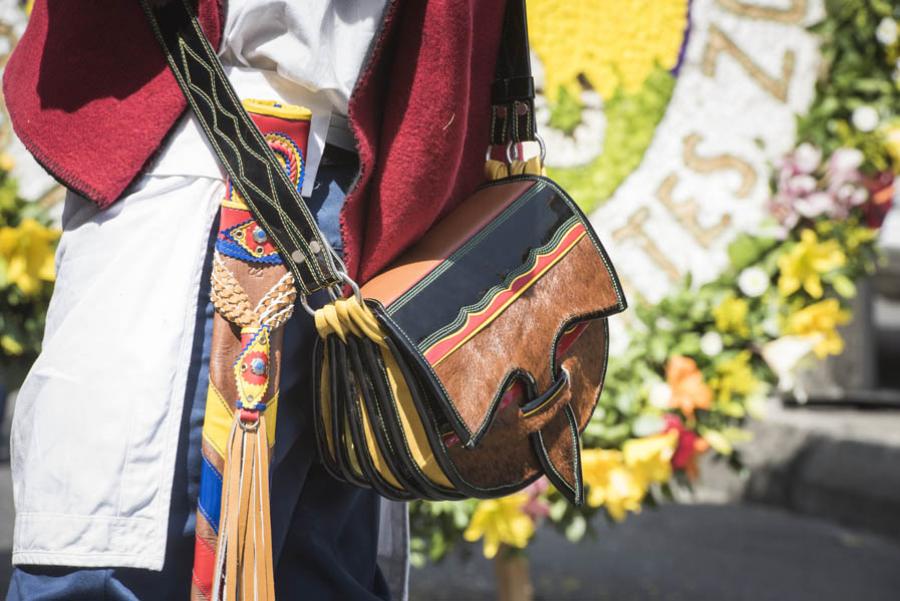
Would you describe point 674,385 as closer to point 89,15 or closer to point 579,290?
point 579,290

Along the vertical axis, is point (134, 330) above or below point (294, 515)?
above

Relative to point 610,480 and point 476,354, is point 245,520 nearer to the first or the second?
point 476,354

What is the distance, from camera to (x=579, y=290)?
1.31 metres

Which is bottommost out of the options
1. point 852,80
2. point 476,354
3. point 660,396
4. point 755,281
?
point 660,396

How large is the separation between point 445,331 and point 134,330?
301mm

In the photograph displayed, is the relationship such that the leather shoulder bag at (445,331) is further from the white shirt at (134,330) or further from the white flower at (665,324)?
the white flower at (665,324)

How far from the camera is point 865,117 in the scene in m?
2.32

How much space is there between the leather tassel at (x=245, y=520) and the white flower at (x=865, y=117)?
1632 mm

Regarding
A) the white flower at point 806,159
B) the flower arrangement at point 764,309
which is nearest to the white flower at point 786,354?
the flower arrangement at point 764,309

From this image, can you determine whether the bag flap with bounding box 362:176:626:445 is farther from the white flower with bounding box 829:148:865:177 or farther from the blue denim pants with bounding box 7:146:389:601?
the white flower with bounding box 829:148:865:177

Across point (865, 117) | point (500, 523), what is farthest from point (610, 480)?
point (865, 117)

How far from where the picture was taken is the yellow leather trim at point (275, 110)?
1172 millimetres

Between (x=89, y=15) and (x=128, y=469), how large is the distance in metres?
0.46


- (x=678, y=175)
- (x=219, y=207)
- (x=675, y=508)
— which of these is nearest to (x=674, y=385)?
(x=678, y=175)
